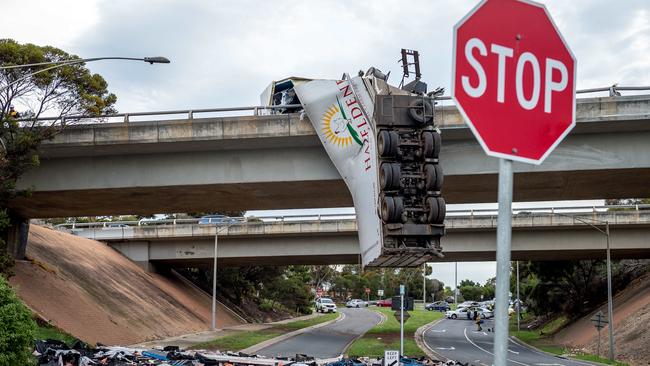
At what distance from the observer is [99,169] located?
2392 cm

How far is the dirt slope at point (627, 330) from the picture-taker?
34750 mm

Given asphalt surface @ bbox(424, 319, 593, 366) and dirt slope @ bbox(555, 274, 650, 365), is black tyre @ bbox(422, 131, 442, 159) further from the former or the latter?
dirt slope @ bbox(555, 274, 650, 365)

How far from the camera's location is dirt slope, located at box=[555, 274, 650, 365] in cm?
3475

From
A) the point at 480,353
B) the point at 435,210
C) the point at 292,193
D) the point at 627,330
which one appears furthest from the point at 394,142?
the point at 627,330

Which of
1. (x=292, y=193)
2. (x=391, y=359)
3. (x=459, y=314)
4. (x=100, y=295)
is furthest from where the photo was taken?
(x=459, y=314)

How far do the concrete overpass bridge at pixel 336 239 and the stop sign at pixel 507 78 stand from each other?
3784 cm

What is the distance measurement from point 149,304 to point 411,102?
30.5m

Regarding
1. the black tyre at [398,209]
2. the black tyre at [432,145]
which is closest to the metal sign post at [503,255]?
the black tyre at [398,209]

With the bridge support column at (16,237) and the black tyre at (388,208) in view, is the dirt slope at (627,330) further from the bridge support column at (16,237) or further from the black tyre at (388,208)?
the bridge support column at (16,237)

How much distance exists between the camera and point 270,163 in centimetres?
2262

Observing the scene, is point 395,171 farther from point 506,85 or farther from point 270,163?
point 506,85

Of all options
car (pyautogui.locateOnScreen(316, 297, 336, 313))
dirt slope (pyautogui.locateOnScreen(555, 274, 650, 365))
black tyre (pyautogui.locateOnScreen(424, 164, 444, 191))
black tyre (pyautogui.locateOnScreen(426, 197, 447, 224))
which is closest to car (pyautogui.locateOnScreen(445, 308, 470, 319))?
car (pyautogui.locateOnScreen(316, 297, 336, 313))

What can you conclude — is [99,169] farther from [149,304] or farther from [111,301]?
[149,304]

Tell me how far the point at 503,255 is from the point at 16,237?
33.0 metres
